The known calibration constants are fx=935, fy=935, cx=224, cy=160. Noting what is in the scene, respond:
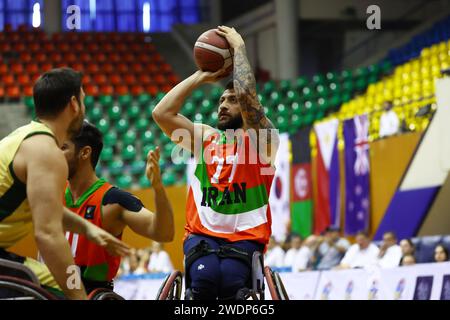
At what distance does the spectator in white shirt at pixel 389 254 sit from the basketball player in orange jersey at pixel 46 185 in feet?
28.8

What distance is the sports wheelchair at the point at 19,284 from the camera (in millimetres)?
4047

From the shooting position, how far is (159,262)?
714 inches

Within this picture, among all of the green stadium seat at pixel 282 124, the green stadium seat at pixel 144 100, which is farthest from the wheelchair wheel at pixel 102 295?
the green stadium seat at pixel 144 100

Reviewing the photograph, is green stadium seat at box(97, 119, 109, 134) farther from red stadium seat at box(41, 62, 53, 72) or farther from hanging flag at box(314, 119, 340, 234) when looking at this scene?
hanging flag at box(314, 119, 340, 234)

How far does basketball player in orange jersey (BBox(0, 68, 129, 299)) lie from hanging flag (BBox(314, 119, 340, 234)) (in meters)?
13.3

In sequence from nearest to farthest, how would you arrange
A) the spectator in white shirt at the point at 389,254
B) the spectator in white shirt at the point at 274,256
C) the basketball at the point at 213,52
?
the basketball at the point at 213,52
the spectator in white shirt at the point at 389,254
the spectator in white shirt at the point at 274,256

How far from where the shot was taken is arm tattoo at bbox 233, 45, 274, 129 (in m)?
5.68

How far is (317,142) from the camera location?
18.5 metres

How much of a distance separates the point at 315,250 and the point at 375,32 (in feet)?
47.1

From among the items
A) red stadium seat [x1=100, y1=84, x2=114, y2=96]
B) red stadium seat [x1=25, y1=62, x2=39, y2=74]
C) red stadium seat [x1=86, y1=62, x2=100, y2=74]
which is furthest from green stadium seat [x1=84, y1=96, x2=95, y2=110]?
red stadium seat [x1=25, y1=62, x2=39, y2=74]

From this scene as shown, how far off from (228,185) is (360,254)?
27.5 feet

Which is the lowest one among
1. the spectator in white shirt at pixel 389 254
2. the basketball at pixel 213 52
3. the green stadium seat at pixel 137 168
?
the spectator in white shirt at pixel 389 254

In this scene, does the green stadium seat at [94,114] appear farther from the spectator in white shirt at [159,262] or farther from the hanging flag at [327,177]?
the hanging flag at [327,177]

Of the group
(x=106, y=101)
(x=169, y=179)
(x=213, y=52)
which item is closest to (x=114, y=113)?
(x=106, y=101)
